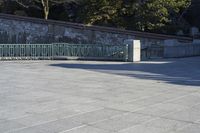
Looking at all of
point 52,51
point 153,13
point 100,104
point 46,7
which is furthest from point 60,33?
point 100,104

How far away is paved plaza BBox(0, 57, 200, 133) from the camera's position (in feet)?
23.6

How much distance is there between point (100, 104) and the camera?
9.22m

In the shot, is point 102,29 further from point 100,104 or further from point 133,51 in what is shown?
point 100,104

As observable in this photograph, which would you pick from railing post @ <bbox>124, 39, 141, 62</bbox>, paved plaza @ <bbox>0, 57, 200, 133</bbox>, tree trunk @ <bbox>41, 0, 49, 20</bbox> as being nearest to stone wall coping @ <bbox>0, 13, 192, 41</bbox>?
tree trunk @ <bbox>41, 0, 49, 20</bbox>

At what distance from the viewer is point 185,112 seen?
27.3ft

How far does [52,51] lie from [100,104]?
52.5ft

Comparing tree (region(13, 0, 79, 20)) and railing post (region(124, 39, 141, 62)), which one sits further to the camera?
tree (region(13, 0, 79, 20))

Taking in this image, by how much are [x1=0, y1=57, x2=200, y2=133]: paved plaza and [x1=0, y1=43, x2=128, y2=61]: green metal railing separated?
985cm

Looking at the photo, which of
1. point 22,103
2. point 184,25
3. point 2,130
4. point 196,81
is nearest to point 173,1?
point 184,25

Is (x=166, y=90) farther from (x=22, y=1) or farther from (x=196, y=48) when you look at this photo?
(x=22, y=1)

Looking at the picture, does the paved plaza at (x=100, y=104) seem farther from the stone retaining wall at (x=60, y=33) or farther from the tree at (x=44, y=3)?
the tree at (x=44, y=3)

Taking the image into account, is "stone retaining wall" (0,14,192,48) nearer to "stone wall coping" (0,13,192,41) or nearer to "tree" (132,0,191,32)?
"stone wall coping" (0,13,192,41)

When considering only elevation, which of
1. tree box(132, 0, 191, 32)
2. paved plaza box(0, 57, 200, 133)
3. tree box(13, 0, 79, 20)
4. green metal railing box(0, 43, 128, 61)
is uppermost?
tree box(13, 0, 79, 20)

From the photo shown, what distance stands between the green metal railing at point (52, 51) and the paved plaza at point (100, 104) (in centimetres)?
985
